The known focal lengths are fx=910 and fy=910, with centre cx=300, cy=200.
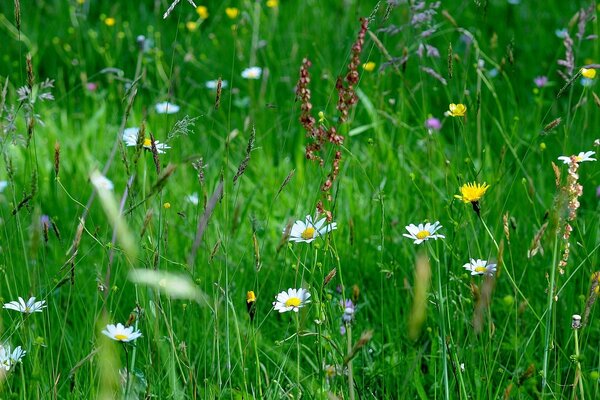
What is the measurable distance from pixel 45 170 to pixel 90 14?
1550 millimetres

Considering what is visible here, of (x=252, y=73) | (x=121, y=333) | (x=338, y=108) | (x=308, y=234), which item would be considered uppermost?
(x=252, y=73)

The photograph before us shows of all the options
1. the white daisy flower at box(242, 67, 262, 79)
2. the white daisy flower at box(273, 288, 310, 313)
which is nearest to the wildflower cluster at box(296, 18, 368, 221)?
the white daisy flower at box(273, 288, 310, 313)

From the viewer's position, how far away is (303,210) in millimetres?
1806

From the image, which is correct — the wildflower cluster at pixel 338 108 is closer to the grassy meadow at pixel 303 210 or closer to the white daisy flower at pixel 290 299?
the grassy meadow at pixel 303 210

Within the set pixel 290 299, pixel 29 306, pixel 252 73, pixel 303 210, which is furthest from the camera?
pixel 252 73

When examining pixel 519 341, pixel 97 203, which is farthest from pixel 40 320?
pixel 519 341

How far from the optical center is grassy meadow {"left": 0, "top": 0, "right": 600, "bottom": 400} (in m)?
1.44

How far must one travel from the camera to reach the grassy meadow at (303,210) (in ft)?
4.74

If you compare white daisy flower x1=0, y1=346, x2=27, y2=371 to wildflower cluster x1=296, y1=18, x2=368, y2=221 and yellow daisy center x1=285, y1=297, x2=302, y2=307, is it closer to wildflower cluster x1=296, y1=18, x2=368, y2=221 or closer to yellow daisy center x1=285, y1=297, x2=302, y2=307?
yellow daisy center x1=285, y1=297, x2=302, y2=307

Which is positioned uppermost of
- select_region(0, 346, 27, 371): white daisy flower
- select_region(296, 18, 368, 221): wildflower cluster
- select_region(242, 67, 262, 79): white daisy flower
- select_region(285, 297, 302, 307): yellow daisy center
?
select_region(242, 67, 262, 79): white daisy flower

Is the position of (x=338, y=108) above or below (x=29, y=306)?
above

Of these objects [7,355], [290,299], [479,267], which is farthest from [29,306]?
[479,267]

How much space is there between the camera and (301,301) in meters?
1.50

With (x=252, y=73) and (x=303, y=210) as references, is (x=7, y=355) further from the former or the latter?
(x=252, y=73)
